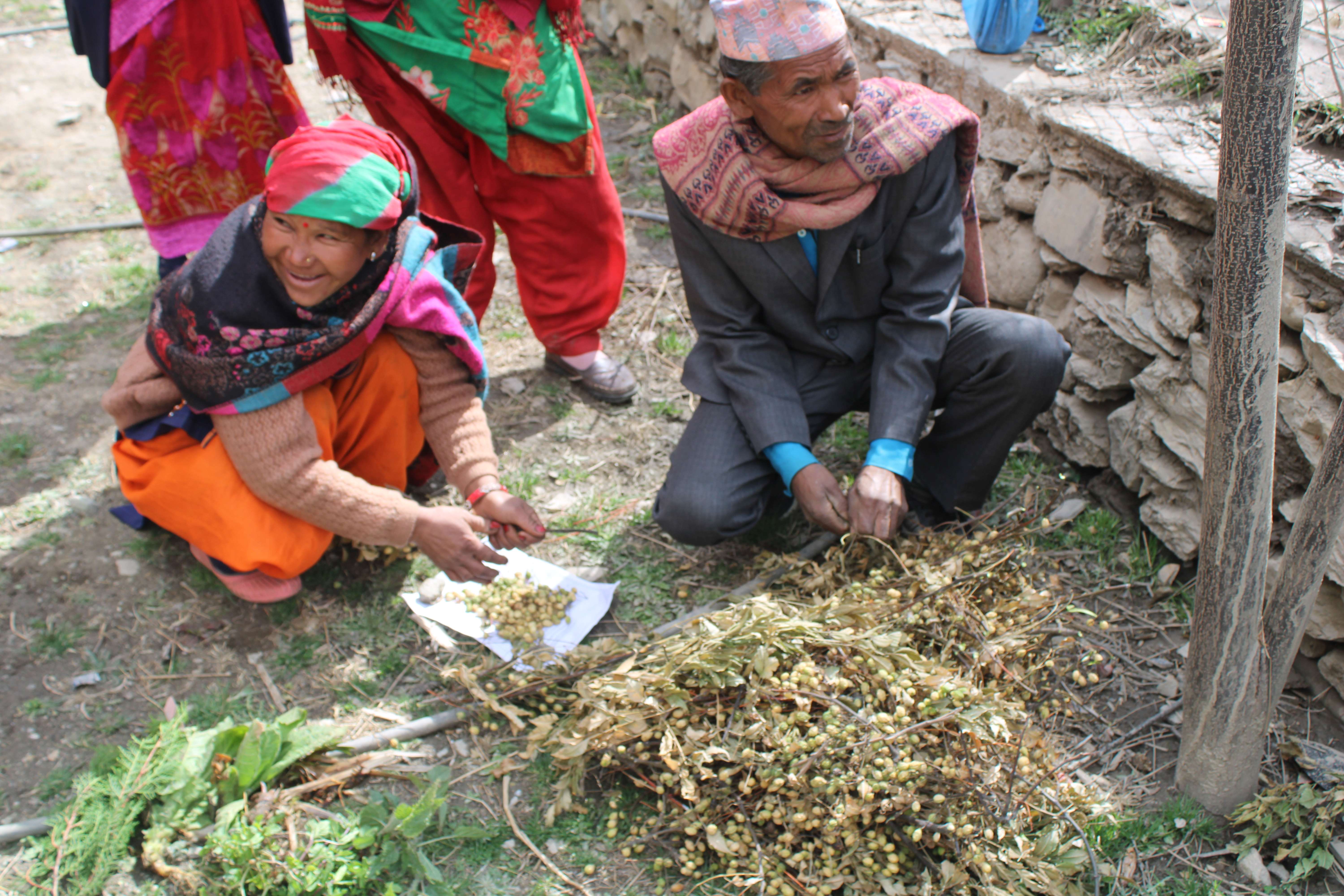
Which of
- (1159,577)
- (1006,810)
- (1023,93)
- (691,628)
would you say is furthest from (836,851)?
(1023,93)

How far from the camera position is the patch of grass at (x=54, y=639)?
2441 mm

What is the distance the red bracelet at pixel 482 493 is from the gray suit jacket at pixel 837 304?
571 mm

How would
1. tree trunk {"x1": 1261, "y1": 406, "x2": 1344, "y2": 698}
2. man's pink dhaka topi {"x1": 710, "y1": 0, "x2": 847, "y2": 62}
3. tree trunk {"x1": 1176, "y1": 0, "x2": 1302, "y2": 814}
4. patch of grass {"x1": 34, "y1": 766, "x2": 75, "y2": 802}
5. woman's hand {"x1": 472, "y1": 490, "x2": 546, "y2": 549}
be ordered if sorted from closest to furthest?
tree trunk {"x1": 1176, "y1": 0, "x2": 1302, "y2": 814} → tree trunk {"x1": 1261, "y1": 406, "x2": 1344, "y2": 698} → man's pink dhaka topi {"x1": 710, "y1": 0, "x2": 847, "y2": 62} → patch of grass {"x1": 34, "y1": 766, "x2": 75, "y2": 802} → woman's hand {"x1": 472, "y1": 490, "x2": 546, "y2": 549}

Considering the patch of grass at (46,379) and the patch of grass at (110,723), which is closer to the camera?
the patch of grass at (110,723)

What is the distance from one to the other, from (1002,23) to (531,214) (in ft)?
5.32

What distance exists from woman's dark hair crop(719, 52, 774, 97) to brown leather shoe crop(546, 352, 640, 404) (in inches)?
52.4

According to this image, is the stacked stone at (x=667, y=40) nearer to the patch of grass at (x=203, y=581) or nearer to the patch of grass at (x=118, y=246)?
the patch of grass at (x=118, y=246)

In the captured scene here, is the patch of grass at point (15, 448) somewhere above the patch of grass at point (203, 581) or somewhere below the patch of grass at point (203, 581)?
below

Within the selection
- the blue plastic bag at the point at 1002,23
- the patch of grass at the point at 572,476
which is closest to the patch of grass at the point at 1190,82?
the blue plastic bag at the point at 1002,23

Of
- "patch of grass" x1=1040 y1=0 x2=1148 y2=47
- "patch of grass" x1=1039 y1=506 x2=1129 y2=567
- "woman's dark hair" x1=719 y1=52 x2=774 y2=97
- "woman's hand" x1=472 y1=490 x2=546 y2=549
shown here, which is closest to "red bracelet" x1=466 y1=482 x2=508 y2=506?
"woman's hand" x1=472 y1=490 x2=546 y2=549

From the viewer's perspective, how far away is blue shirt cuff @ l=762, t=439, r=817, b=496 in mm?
2350

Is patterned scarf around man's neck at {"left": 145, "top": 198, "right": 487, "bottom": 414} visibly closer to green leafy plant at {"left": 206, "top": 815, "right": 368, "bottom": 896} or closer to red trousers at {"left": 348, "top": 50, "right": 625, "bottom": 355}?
red trousers at {"left": 348, "top": 50, "right": 625, "bottom": 355}

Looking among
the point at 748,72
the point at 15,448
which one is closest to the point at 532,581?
the point at 748,72

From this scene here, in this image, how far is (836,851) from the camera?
183 cm
